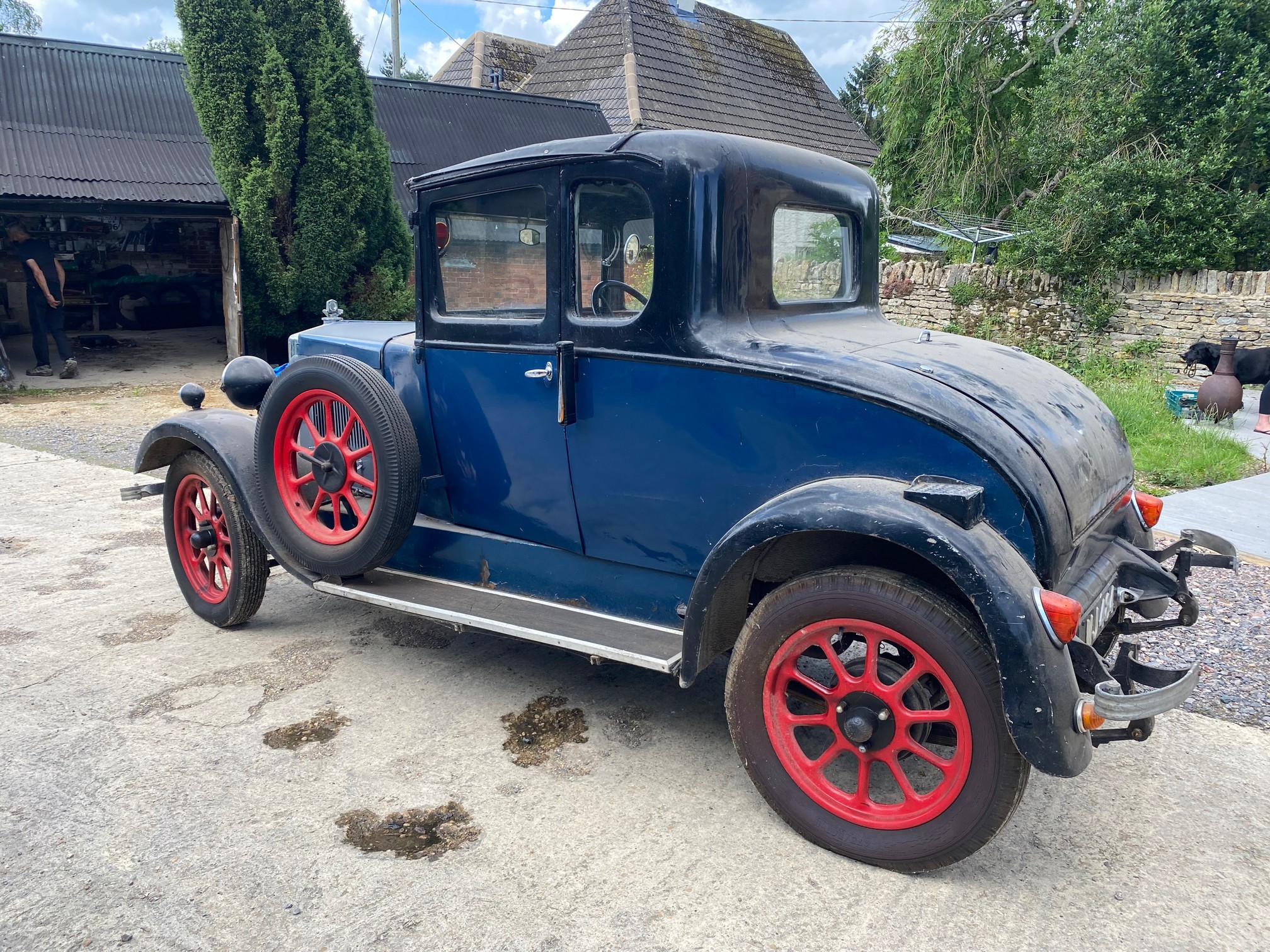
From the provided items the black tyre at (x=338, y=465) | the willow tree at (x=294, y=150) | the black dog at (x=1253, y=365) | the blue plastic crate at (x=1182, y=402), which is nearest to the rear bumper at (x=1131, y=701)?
the black tyre at (x=338, y=465)

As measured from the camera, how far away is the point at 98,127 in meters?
12.2

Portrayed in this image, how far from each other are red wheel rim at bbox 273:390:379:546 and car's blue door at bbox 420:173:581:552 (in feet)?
1.06

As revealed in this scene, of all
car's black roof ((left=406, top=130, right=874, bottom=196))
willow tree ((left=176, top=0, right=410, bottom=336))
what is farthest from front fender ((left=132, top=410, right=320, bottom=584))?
willow tree ((left=176, top=0, right=410, bottom=336))

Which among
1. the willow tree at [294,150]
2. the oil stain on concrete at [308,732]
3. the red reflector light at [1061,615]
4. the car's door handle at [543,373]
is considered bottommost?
the oil stain on concrete at [308,732]

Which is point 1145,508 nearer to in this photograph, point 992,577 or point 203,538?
point 992,577

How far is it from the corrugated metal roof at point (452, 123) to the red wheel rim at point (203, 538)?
1059 cm

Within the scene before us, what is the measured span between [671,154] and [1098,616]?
185cm

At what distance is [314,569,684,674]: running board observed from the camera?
2.85m

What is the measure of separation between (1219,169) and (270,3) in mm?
11081

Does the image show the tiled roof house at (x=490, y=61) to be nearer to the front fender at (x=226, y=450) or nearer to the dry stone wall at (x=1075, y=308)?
the dry stone wall at (x=1075, y=308)

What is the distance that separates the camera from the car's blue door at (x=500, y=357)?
10.2ft

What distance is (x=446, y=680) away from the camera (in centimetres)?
362

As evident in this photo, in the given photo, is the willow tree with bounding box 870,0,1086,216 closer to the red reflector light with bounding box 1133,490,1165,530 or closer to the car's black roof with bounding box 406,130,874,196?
the red reflector light with bounding box 1133,490,1165,530

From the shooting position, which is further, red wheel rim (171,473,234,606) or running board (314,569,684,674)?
red wheel rim (171,473,234,606)
